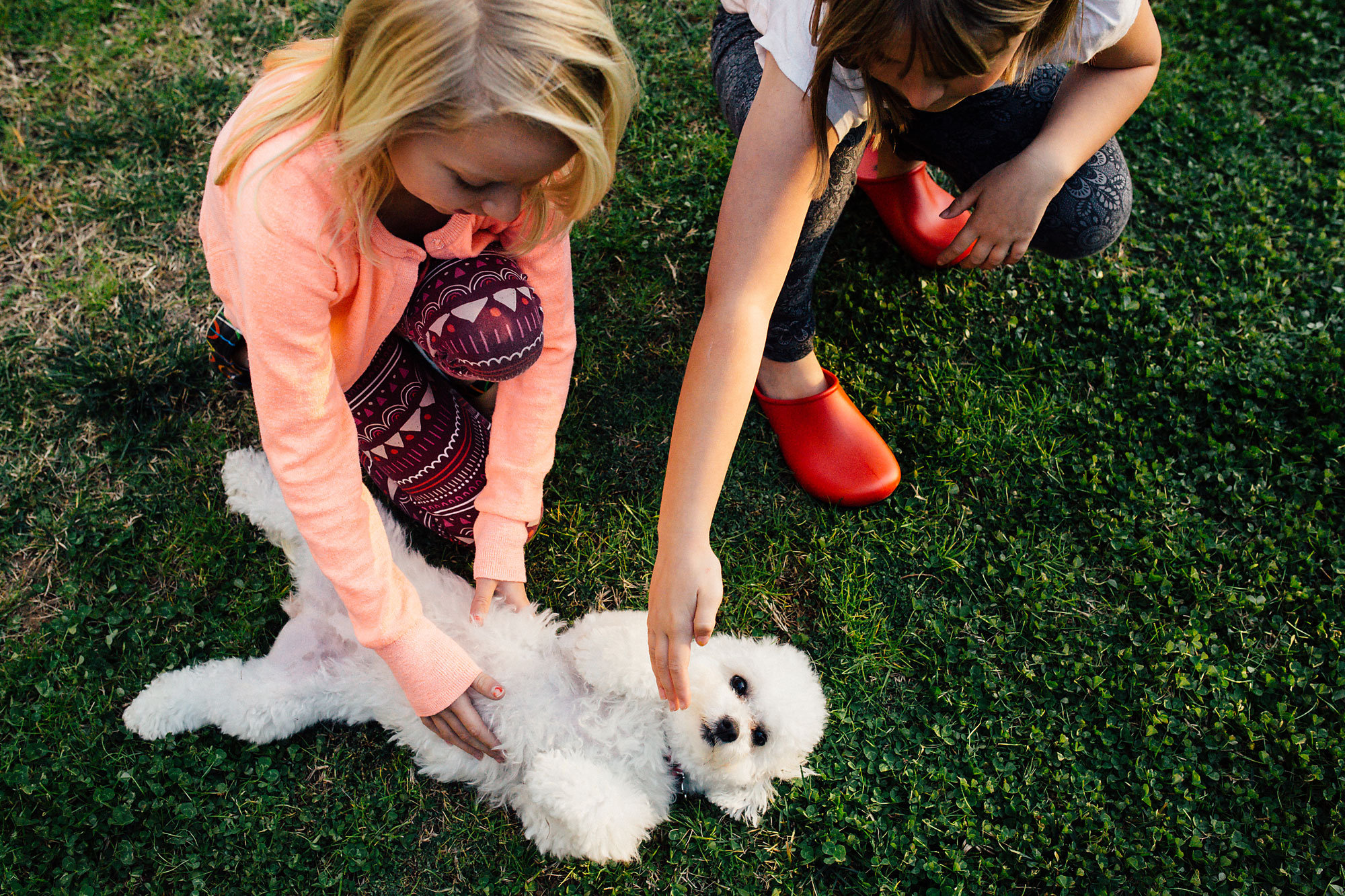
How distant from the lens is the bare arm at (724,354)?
4.52ft

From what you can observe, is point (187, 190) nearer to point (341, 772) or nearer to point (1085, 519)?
point (341, 772)

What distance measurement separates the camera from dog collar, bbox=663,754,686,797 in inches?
70.9

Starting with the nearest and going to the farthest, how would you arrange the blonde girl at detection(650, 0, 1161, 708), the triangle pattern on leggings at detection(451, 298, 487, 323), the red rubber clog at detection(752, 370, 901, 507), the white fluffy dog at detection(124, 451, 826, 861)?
the blonde girl at detection(650, 0, 1161, 708), the triangle pattern on leggings at detection(451, 298, 487, 323), the white fluffy dog at detection(124, 451, 826, 861), the red rubber clog at detection(752, 370, 901, 507)

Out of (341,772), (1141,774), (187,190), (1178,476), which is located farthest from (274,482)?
(1178,476)

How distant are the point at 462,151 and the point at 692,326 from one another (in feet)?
4.49

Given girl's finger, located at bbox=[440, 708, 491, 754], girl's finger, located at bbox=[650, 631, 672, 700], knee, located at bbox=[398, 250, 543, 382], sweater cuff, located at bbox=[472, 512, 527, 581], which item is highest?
knee, located at bbox=[398, 250, 543, 382]

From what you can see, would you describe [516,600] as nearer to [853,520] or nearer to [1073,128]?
[853,520]

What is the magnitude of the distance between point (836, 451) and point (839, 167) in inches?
31.8

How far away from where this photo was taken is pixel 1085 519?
2.25 metres

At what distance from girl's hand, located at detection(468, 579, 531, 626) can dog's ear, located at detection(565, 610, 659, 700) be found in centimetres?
18

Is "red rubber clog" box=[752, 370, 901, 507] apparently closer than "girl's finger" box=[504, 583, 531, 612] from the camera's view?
No

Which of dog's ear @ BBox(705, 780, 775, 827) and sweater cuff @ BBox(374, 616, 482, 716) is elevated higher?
sweater cuff @ BBox(374, 616, 482, 716)

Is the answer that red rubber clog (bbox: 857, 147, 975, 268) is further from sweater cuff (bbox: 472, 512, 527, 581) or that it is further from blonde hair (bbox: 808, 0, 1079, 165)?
sweater cuff (bbox: 472, 512, 527, 581)

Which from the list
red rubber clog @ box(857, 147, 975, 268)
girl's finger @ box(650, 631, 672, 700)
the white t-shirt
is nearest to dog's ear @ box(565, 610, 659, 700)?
girl's finger @ box(650, 631, 672, 700)
